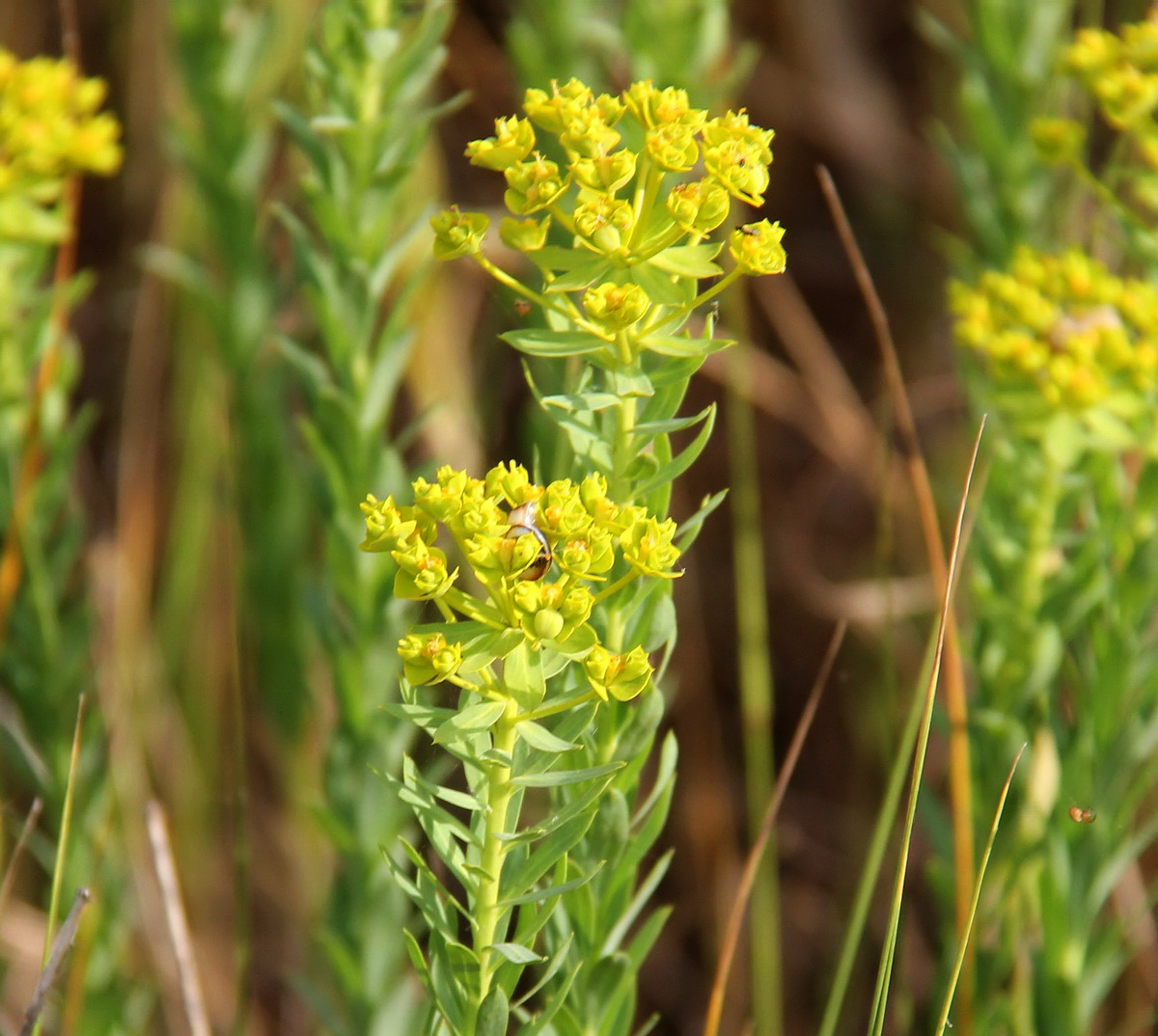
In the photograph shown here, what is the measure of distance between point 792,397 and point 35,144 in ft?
4.27

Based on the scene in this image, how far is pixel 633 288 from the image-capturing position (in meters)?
0.57

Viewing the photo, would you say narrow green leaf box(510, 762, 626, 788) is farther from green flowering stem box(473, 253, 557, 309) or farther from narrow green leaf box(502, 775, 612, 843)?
green flowering stem box(473, 253, 557, 309)

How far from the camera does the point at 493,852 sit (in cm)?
56

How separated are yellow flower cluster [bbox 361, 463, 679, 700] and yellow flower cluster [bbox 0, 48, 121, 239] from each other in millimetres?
595

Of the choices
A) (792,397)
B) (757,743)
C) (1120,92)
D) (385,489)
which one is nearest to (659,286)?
Result: (385,489)

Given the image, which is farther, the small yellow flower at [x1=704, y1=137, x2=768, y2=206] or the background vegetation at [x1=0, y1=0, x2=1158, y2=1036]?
the background vegetation at [x1=0, y1=0, x2=1158, y2=1036]

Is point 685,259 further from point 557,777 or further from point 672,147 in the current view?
point 557,777

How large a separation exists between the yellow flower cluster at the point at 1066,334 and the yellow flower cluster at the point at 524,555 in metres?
0.51

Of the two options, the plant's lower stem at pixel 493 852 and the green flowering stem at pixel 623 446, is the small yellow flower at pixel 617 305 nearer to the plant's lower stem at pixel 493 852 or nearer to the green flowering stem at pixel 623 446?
the green flowering stem at pixel 623 446

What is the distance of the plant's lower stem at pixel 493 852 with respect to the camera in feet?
1.81

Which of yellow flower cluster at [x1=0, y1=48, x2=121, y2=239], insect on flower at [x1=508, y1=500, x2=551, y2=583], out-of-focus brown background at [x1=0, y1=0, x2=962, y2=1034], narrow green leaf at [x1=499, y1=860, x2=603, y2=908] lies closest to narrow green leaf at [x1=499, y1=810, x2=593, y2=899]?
narrow green leaf at [x1=499, y1=860, x2=603, y2=908]

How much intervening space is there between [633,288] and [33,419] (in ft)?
2.24

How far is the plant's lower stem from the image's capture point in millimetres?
550

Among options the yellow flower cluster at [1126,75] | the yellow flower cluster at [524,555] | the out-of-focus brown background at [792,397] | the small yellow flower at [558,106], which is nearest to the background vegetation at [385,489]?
the out-of-focus brown background at [792,397]
